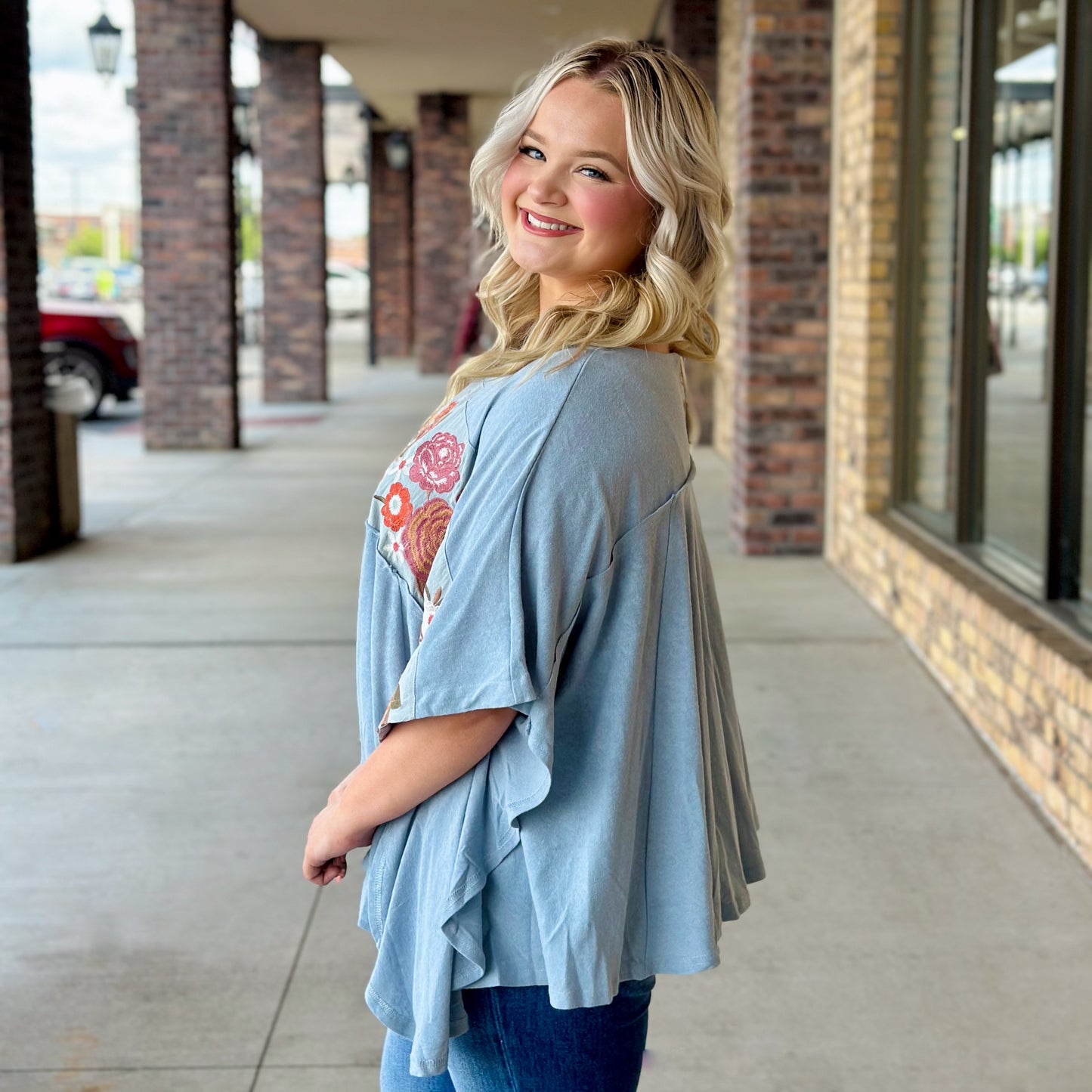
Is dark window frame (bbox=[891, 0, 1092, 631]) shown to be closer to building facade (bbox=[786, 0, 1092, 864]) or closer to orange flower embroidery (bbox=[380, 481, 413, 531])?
building facade (bbox=[786, 0, 1092, 864])

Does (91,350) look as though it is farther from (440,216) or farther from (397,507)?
(397,507)

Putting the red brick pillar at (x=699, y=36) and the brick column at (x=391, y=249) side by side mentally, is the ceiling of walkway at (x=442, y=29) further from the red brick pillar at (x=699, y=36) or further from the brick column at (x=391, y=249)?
the brick column at (x=391, y=249)

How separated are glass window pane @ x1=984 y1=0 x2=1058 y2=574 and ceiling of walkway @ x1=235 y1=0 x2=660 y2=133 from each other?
8225 millimetres

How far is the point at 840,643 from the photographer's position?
586cm

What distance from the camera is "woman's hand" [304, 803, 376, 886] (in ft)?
4.83

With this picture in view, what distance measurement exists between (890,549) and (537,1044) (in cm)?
491

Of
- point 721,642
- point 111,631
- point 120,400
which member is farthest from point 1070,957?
point 120,400

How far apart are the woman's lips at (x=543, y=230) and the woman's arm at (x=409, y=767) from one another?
0.50 meters

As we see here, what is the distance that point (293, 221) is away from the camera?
688 inches

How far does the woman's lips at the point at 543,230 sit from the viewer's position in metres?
1.53

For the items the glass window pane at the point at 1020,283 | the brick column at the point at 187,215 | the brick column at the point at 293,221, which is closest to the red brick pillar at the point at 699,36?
the brick column at the point at 187,215

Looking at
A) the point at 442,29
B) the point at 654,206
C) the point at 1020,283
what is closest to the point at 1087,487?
the point at 1020,283

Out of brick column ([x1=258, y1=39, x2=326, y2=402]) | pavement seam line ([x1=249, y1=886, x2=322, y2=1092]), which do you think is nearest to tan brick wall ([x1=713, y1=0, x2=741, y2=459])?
brick column ([x1=258, y1=39, x2=326, y2=402])

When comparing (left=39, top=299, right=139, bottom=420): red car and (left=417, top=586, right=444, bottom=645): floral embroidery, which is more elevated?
(left=39, top=299, right=139, bottom=420): red car
